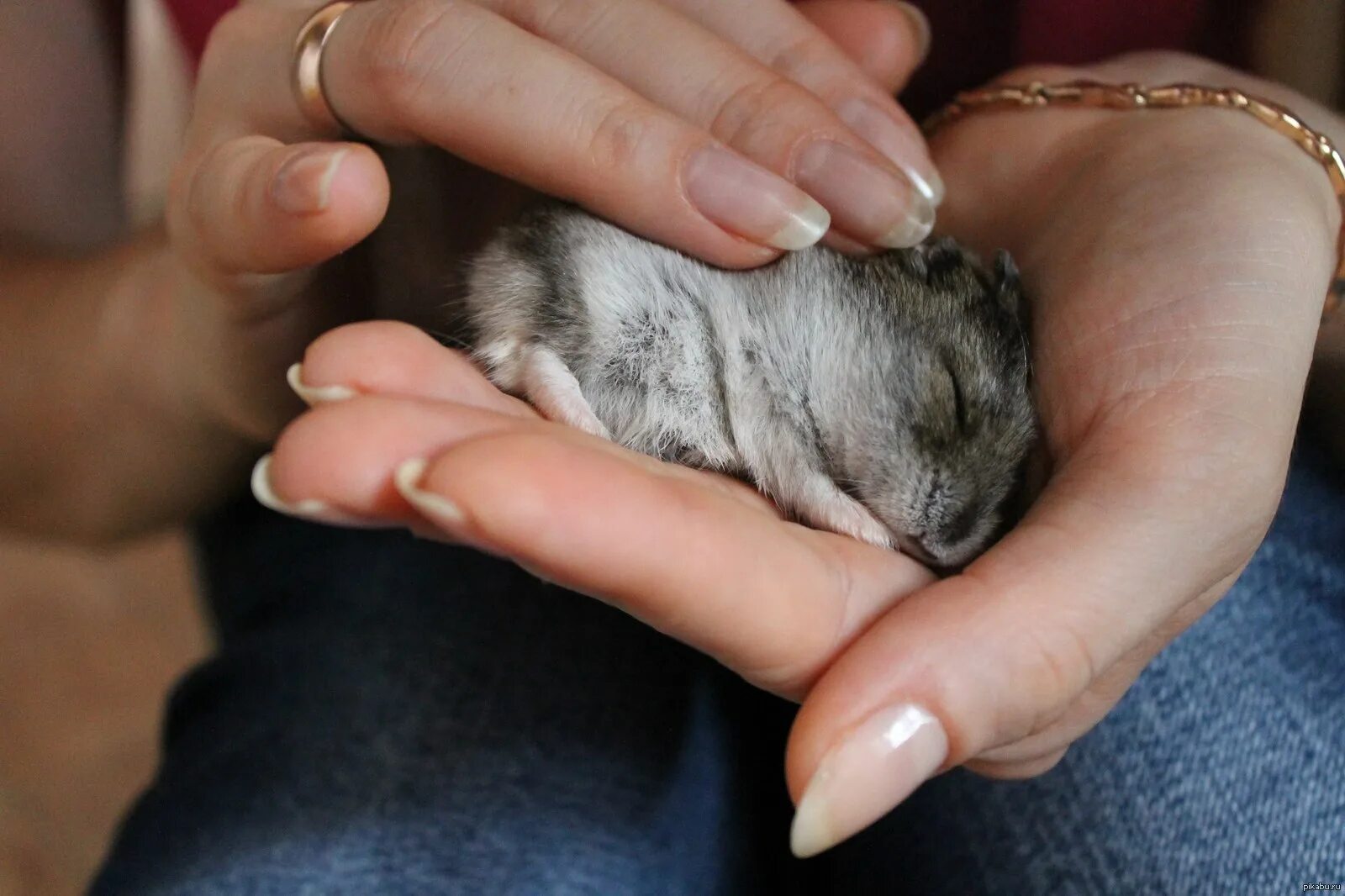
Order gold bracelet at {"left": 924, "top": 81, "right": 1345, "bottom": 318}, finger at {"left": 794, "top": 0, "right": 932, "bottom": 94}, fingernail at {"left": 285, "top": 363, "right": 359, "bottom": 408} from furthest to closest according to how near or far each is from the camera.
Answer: finger at {"left": 794, "top": 0, "right": 932, "bottom": 94} < gold bracelet at {"left": 924, "top": 81, "right": 1345, "bottom": 318} < fingernail at {"left": 285, "top": 363, "right": 359, "bottom": 408}

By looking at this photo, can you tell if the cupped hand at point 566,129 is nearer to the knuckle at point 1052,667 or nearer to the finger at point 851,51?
the finger at point 851,51

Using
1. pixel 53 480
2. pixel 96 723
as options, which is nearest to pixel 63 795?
pixel 96 723

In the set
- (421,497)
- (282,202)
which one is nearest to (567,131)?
(282,202)

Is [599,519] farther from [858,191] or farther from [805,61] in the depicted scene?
[805,61]

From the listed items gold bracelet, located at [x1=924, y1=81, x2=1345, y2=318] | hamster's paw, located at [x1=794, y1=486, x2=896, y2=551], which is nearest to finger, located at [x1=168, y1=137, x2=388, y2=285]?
hamster's paw, located at [x1=794, y1=486, x2=896, y2=551]

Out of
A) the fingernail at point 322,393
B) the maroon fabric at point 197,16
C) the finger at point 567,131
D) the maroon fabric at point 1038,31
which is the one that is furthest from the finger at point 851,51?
the maroon fabric at point 197,16

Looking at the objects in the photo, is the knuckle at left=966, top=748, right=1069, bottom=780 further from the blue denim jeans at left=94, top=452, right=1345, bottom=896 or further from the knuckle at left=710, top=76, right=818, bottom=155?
the knuckle at left=710, top=76, right=818, bottom=155

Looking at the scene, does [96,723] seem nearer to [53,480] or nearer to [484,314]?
[53,480]
